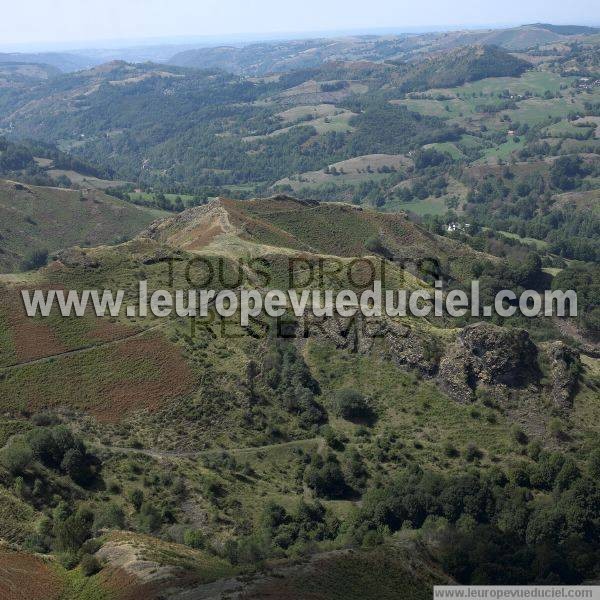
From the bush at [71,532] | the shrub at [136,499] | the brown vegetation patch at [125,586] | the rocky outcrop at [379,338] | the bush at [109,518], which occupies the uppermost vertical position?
the rocky outcrop at [379,338]

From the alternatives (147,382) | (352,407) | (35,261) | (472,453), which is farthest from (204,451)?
(35,261)

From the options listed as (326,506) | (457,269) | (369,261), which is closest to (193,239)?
(369,261)

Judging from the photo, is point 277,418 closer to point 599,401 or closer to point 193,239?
point 599,401

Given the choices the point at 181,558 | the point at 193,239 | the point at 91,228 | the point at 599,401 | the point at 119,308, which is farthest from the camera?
the point at 91,228

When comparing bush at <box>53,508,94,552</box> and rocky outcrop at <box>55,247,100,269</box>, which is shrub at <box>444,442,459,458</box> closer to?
bush at <box>53,508,94,552</box>

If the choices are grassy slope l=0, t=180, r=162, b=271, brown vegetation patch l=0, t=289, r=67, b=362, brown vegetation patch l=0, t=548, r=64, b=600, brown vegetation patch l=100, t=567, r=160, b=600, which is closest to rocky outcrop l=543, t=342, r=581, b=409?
brown vegetation patch l=100, t=567, r=160, b=600

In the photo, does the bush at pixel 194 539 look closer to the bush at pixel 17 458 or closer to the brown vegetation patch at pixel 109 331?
the bush at pixel 17 458

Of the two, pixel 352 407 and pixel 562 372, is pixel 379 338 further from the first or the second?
pixel 562 372

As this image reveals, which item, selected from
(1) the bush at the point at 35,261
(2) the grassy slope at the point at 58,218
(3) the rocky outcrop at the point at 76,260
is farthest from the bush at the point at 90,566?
(2) the grassy slope at the point at 58,218
